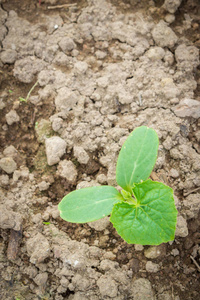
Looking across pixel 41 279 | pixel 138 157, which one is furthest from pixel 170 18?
pixel 41 279

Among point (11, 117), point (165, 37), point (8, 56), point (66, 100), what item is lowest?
point (11, 117)

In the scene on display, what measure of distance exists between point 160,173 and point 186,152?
306mm

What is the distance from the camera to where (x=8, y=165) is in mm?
2320

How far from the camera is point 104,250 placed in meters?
2.07

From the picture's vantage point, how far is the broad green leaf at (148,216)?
5.41 ft

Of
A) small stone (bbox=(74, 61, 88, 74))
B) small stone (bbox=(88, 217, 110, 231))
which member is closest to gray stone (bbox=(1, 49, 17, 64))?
small stone (bbox=(74, 61, 88, 74))

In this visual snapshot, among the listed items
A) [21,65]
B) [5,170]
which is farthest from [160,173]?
[21,65]

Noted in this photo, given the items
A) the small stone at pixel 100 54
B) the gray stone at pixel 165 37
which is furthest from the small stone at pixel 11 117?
the gray stone at pixel 165 37

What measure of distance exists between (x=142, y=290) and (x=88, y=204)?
798 mm

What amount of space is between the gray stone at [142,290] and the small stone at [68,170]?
3.22ft

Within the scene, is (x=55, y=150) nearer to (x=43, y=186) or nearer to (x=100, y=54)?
(x=43, y=186)

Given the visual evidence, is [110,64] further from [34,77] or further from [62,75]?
[34,77]

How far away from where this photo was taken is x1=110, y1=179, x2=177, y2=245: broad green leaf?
1.65 meters

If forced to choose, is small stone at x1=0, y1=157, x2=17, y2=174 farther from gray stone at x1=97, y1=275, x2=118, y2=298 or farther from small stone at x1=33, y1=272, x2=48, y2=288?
gray stone at x1=97, y1=275, x2=118, y2=298
